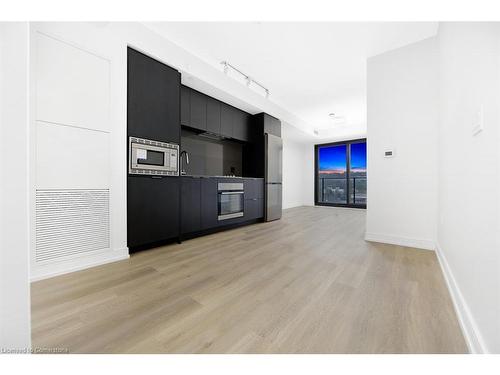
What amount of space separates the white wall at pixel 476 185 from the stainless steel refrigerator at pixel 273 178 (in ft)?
9.59

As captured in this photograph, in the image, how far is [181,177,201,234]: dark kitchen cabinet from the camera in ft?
8.95

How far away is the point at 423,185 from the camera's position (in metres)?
2.45

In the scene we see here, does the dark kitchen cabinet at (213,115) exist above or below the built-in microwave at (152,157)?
above

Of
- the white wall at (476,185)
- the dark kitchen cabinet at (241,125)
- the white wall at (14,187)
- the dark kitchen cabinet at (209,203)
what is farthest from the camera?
the dark kitchen cabinet at (241,125)

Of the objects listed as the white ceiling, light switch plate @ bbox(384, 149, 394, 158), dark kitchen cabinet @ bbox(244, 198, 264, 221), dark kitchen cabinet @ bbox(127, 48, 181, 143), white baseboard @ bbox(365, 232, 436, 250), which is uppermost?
the white ceiling

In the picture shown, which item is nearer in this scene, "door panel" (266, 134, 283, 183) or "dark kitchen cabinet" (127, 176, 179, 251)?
"dark kitchen cabinet" (127, 176, 179, 251)

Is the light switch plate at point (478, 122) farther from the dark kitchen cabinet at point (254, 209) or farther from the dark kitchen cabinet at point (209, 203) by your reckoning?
the dark kitchen cabinet at point (254, 209)

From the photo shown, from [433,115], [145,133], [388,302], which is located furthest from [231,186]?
[433,115]

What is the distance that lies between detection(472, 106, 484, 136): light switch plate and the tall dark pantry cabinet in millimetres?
2586

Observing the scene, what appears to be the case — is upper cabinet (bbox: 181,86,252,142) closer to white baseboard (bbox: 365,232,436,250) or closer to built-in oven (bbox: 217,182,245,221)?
built-in oven (bbox: 217,182,245,221)

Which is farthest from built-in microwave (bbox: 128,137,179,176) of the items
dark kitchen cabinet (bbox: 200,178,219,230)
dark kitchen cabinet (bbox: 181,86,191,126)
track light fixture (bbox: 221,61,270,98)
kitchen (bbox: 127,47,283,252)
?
track light fixture (bbox: 221,61,270,98)

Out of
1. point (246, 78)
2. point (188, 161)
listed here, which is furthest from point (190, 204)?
point (246, 78)

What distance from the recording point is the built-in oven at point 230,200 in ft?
10.9

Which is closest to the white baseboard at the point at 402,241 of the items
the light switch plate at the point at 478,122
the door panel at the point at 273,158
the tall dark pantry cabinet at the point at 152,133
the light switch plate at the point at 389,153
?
the light switch plate at the point at 389,153
